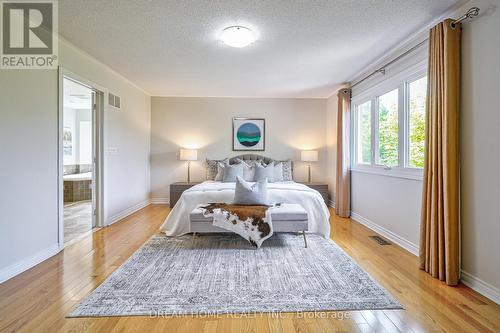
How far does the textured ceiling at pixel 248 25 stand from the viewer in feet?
8.19

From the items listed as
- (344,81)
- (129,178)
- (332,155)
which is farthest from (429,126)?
(129,178)

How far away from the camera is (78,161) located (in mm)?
7883

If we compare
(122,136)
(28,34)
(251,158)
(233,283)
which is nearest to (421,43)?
(233,283)

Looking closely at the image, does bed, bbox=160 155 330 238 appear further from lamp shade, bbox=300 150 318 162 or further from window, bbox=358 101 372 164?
lamp shade, bbox=300 150 318 162

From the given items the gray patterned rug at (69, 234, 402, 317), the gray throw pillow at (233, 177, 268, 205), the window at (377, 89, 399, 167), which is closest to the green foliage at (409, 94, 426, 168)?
the window at (377, 89, 399, 167)

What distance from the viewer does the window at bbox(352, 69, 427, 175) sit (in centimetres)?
320

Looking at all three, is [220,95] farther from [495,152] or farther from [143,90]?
[495,152]

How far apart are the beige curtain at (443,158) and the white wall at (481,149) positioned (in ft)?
0.20

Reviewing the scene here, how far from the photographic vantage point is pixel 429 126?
2662mm

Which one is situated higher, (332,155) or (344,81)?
(344,81)

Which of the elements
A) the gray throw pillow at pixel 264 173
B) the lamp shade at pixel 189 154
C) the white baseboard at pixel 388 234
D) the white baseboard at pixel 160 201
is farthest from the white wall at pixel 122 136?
the white baseboard at pixel 388 234

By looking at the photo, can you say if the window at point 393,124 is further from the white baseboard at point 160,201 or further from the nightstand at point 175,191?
the white baseboard at point 160,201

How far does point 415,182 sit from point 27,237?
4.17 m

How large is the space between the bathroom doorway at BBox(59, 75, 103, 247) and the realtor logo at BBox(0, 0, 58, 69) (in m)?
0.34
